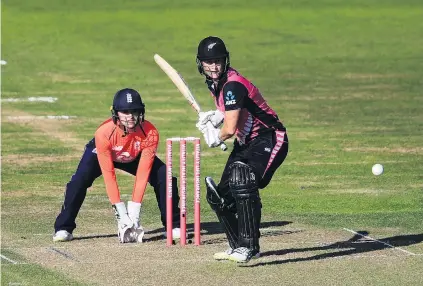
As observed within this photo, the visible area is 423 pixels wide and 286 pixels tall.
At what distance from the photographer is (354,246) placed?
13.7 metres

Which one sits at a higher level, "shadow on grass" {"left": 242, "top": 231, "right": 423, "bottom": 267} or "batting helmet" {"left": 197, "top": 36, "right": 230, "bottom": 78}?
"batting helmet" {"left": 197, "top": 36, "right": 230, "bottom": 78}

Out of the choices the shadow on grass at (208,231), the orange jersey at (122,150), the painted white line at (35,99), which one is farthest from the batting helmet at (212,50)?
the painted white line at (35,99)

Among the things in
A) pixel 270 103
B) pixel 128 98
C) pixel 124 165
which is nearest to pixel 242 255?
pixel 128 98

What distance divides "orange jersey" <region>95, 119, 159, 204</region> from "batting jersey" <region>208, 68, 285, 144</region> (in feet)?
4.24

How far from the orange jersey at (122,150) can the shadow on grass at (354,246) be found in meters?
1.57

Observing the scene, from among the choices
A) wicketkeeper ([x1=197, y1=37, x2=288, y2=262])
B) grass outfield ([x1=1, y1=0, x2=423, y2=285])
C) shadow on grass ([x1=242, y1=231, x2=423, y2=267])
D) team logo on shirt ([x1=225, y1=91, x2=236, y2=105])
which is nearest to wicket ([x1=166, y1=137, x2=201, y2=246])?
grass outfield ([x1=1, y1=0, x2=423, y2=285])

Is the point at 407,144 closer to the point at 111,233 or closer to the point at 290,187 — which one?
the point at 290,187

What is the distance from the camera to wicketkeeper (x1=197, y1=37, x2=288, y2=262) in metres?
12.5

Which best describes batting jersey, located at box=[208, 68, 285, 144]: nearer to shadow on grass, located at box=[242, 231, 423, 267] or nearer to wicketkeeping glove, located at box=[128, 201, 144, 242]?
shadow on grass, located at box=[242, 231, 423, 267]

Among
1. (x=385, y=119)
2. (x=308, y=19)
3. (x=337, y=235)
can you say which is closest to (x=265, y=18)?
(x=308, y=19)

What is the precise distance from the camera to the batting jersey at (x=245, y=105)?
12.4m

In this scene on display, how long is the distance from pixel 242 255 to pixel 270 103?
44.8 ft

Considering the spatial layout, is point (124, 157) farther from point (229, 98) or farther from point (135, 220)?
point (229, 98)

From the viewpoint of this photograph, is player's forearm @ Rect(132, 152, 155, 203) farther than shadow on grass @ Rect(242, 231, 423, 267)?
Yes
